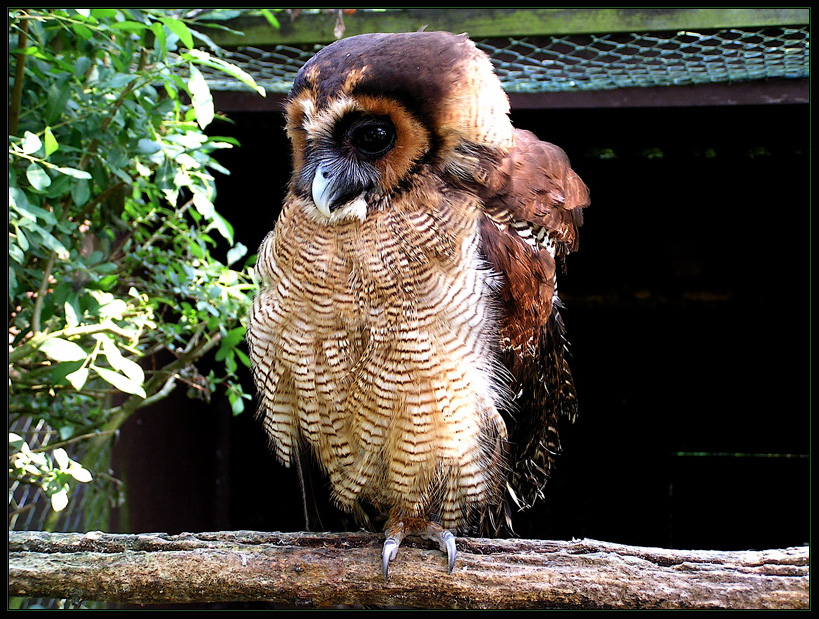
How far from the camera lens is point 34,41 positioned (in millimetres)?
2379

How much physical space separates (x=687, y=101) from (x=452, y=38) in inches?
56.1

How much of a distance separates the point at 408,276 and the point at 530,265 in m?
0.39

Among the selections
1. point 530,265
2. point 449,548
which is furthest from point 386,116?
point 449,548

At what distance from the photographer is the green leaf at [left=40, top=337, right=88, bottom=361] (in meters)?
1.98

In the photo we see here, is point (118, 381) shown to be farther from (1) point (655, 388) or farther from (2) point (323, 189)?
(1) point (655, 388)

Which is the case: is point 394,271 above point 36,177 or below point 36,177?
below

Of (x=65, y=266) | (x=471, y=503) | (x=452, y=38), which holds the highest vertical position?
(x=452, y=38)

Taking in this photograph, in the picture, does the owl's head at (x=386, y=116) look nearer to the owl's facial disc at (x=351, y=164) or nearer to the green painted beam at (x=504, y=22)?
the owl's facial disc at (x=351, y=164)

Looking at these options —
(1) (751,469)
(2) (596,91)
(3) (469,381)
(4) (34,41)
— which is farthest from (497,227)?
(1) (751,469)

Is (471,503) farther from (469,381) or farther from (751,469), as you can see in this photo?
(751,469)

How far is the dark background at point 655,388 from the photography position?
4230 millimetres

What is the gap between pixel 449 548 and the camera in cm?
200

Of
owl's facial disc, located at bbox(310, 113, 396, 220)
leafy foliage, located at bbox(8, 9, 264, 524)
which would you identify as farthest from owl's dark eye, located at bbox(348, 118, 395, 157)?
leafy foliage, located at bbox(8, 9, 264, 524)

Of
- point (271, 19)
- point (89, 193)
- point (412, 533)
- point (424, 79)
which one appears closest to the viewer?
point (424, 79)
